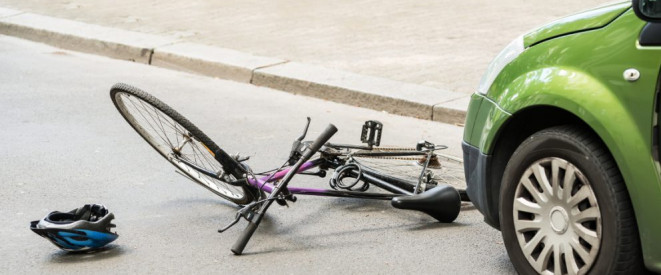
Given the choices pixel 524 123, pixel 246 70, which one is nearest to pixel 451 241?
pixel 524 123

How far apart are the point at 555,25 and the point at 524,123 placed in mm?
432

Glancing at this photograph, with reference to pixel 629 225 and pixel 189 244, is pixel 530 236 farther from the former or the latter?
pixel 189 244

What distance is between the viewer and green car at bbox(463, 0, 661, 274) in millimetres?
3795

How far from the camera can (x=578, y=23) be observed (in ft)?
13.8

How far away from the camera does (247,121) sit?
7977mm

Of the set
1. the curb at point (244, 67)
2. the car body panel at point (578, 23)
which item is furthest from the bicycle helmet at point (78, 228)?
the curb at point (244, 67)

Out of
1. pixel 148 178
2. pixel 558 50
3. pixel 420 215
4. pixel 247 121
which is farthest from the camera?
pixel 247 121

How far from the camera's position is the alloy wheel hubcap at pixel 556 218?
403 cm

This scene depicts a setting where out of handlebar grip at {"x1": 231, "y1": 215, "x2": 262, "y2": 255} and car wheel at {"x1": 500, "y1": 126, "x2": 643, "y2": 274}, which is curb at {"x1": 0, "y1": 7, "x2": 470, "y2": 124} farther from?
car wheel at {"x1": 500, "y1": 126, "x2": 643, "y2": 274}

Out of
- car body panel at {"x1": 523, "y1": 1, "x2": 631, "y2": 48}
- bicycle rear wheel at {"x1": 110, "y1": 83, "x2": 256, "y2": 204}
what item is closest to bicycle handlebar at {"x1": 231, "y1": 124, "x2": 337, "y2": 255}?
bicycle rear wheel at {"x1": 110, "y1": 83, "x2": 256, "y2": 204}

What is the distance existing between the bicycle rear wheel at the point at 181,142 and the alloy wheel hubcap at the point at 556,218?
161 centimetres

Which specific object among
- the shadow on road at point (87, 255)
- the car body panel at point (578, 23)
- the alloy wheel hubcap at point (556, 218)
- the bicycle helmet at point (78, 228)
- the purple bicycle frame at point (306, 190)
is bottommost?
the shadow on road at point (87, 255)

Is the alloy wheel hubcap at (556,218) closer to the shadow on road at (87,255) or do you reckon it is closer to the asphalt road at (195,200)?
the asphalt road at (195,200)

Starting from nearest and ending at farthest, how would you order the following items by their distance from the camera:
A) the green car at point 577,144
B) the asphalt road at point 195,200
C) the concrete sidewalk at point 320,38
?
the green car at point 577,144
the asphalt road at point 195,200
the concrete sidewalk at point 320,38
